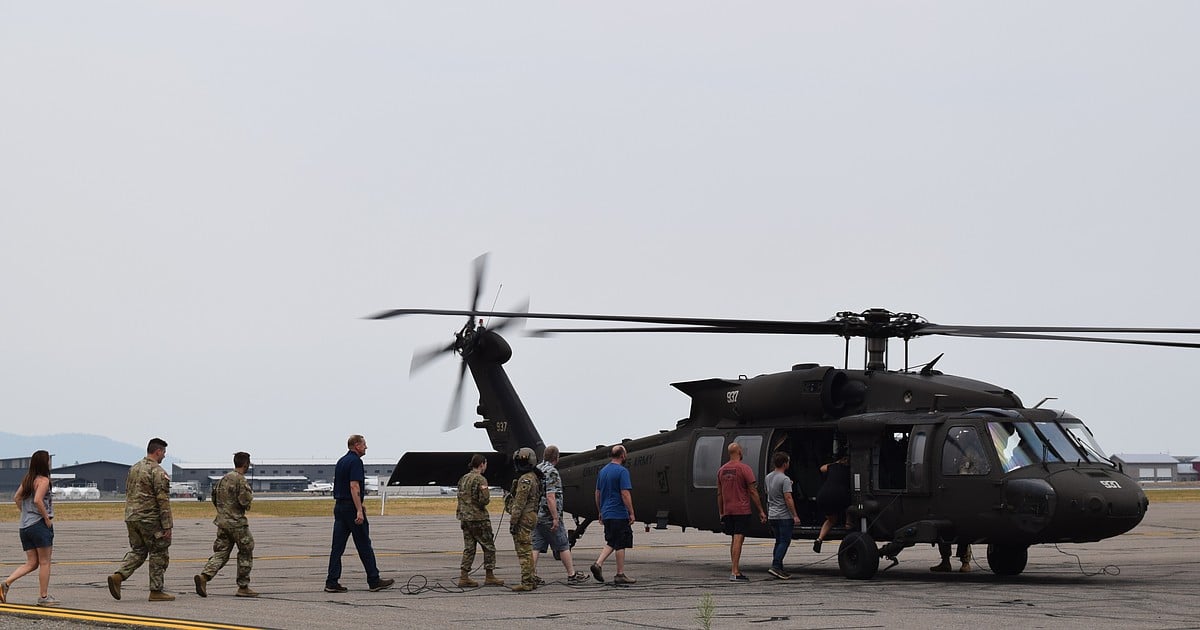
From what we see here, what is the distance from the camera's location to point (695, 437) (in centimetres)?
2059

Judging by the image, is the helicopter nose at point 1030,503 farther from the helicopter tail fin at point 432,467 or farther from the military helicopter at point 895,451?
the helicopter tail fin at point 432,467

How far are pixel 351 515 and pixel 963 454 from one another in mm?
7666

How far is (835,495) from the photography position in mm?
18219

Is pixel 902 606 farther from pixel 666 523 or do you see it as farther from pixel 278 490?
pixel 278 490

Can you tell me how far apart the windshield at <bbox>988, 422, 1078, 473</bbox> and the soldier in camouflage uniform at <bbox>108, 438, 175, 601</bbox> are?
32.6 feet

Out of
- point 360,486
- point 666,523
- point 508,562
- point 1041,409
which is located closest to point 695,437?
point 666,523

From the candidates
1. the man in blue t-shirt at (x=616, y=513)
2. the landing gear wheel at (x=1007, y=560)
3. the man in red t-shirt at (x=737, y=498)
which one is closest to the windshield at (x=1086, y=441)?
the landing gear wheel at (x=1007, y=560)

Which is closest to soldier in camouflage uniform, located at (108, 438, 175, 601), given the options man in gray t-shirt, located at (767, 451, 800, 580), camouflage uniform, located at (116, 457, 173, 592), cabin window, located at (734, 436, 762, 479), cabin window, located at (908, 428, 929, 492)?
camouflage uniform, located at (116, 457, 173, 592)

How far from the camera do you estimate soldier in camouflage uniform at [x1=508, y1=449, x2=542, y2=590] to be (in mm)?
15734

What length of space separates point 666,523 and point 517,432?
4195mm

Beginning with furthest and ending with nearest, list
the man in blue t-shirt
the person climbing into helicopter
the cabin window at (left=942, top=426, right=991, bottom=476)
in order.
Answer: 1. the person climbing into helicopter
2. the cabin window at (left=942, top=426, right=991, bottom=476)
3. the man in blue t-shirt

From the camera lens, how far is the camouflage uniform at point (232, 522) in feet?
47.8

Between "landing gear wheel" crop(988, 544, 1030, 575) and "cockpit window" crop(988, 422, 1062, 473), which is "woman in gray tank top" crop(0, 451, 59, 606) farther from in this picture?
"landing gear wheel" crop(988, 544, 1030, 575)

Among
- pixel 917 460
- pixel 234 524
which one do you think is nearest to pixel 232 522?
pixel 234 524
